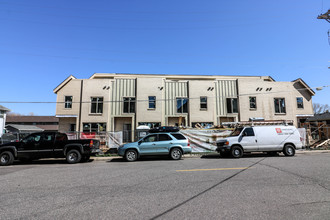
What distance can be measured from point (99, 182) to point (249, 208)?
4.36m

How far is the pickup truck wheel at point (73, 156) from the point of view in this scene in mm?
10172

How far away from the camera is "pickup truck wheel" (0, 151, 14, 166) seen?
991cm

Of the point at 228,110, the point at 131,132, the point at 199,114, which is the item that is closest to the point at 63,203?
the point at 131,132

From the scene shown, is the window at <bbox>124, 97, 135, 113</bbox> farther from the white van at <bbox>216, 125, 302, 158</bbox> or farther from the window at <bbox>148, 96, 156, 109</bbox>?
the white van at <bbox>216, 125, 302, 158</bbox>

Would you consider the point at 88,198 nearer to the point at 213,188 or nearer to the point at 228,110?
the point at 213,188

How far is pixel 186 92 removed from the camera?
71.8ft

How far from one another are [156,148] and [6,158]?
8.39 meters

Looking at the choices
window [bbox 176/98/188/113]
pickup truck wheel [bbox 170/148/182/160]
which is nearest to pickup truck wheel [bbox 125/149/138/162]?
pickup truck wheel [bbox 170/148/182/160]

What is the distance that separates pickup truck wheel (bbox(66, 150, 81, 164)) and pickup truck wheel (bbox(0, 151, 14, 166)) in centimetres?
302

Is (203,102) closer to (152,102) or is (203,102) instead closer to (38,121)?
(152,102)

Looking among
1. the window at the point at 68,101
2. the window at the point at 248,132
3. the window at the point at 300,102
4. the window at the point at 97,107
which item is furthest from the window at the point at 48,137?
the window at the point at 300,102

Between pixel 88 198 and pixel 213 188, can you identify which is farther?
pixel 213 188

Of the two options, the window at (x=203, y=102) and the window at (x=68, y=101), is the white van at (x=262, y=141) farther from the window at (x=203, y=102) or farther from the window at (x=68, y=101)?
the window at (x=68, y=101)

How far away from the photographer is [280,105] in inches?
878
